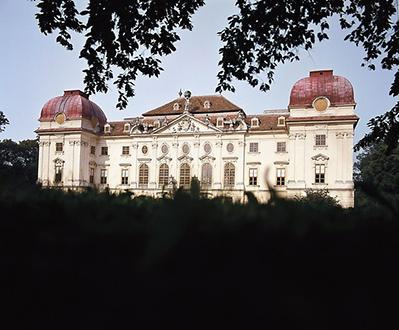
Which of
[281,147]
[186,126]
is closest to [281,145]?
[281,147]

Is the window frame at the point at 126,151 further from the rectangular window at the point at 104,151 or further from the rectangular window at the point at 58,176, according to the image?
the rectangular window at the point at 58,176

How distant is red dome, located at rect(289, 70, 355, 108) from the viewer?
42.6 meters

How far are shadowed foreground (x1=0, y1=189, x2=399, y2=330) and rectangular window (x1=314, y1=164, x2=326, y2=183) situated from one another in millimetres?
43013

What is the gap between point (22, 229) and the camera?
1221 mm

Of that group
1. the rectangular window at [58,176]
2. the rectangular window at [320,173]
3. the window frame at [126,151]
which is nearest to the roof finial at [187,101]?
the window frame at [126,151]

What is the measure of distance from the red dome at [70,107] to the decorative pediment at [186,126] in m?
9.36

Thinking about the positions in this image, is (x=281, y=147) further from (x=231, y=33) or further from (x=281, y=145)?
(x=231, y=33)

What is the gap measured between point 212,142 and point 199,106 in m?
5.79

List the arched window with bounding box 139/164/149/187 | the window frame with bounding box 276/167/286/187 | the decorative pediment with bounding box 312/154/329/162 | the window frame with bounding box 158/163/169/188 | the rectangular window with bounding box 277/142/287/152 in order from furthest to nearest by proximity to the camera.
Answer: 1. the arched window with bounding box 139/164/149/187
2. the window frame with bounding box 158/163/169/188
3. the rectangular window with bounding box 277/142/287/152
4. the window frame with bounding box 276/167/286/187
5. the decorative pediment with bounding box 312/154/329/162

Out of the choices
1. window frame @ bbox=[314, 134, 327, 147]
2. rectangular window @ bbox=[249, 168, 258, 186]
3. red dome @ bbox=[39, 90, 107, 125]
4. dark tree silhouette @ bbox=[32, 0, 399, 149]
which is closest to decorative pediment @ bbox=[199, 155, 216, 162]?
rectangular window @ bbox=[249, 168, 258, 186]

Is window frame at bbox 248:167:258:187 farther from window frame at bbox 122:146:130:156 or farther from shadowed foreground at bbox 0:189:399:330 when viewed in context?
shadowed foreground at bbox 0:189:399:330

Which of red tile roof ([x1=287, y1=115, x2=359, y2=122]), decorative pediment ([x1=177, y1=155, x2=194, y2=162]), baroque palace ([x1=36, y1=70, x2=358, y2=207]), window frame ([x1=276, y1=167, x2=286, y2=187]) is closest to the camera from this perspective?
red tile roof ([x1=287, y1=115, x2=359, y2=122])

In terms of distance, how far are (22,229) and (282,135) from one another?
44.7m

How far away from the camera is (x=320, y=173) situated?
140 ft
